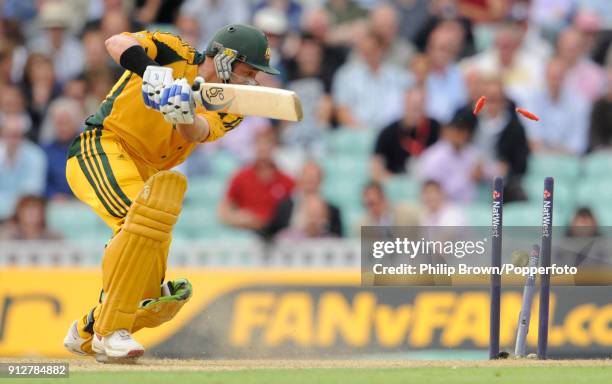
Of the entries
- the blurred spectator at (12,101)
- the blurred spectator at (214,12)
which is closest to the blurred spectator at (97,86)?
the blurred spectator at (12,101)

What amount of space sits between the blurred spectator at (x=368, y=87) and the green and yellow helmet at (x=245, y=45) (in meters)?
5.08

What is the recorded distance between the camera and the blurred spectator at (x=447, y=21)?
1323 centimetres

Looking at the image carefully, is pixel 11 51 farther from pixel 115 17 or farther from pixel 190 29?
pixel 190 29

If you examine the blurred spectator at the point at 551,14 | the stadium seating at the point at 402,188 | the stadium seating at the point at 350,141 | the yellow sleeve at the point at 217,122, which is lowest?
the stadium seating at the point at 402,188

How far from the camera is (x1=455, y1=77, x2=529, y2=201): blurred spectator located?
12.1m

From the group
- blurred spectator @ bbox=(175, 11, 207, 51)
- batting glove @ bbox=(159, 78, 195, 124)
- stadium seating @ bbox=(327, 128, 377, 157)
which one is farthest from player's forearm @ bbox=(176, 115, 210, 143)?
blurred spectator @ bbox=(175, 11, 207, 51)

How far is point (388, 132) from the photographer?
1239 cm

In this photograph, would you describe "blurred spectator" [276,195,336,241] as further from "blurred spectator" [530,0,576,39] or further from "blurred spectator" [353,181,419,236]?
"blurred spectator" [530,0,576,39]

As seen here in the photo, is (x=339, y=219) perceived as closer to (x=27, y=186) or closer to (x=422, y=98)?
(x=422, y=98)

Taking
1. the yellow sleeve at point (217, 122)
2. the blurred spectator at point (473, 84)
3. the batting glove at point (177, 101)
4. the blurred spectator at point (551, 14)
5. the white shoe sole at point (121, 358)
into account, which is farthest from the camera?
the blurred spectator at point (551, 14)

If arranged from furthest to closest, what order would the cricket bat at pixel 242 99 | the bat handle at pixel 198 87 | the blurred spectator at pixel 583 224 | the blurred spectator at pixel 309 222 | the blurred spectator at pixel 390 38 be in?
the blurred spectator at pixel 390 38, the blurred spectator at pixel 309 222, the blurred spectator at pixel 583 224, the bat handle at pixel 198 87, the cricket bat at pixel 242 99

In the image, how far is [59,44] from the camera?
13.4 m

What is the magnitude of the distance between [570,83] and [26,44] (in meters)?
5.11

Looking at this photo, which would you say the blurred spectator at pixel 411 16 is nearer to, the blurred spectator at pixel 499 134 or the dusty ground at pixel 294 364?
the blurred spectator at pixel 499 134
